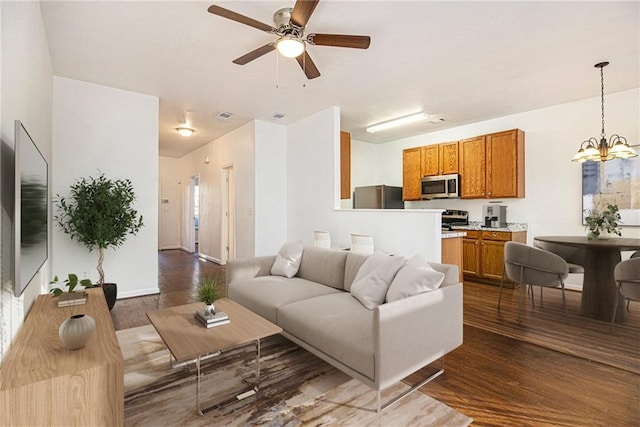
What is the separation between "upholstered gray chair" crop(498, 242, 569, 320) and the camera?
322 centimetres

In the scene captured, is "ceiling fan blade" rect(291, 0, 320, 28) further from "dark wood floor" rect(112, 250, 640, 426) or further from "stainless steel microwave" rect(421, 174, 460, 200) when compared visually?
"stainless steel microwave" rect(421, 174, 460, 200)

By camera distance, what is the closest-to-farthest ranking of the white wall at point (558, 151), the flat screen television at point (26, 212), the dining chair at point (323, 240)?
the flat screen television at point (26, 212), the white wall at point (558, 151), the dining chair at point (323, 240)

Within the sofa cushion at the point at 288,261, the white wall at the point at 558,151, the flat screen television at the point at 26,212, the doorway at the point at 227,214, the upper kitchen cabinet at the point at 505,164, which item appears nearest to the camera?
the flat screen television at the point at 26,212

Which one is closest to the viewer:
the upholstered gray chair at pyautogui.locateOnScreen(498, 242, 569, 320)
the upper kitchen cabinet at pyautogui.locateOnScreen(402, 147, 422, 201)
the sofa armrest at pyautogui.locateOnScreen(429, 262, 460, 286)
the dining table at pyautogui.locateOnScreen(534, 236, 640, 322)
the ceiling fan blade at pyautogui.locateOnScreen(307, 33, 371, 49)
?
the sofa armrest at pyautogui.locateOnScreen(429, 262, 460, 286)

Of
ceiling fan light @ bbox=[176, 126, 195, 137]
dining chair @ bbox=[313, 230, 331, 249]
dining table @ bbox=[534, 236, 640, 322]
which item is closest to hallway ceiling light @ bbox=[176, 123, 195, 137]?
ceiling fan light @ bbox=[176, 126, 195, 137]

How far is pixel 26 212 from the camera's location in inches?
63.1

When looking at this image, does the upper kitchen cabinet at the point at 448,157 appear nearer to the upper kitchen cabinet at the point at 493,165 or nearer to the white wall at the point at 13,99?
the upper kitchen cabinet at the point at 493,165

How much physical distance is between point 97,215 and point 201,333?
2501mm

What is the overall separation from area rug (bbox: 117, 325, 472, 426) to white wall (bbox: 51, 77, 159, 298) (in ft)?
6.73

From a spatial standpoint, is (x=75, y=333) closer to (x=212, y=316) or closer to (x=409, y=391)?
(x=212, y=316)

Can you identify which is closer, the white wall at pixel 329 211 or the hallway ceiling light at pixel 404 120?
the white wall at pixel 329 211

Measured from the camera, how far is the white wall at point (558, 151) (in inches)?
164

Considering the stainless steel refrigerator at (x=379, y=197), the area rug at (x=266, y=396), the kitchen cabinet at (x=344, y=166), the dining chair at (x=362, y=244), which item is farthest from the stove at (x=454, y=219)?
the area rug at (x=266, y=396)

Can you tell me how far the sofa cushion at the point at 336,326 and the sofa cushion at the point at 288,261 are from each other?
84cm
